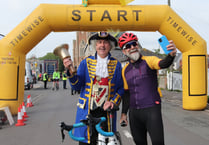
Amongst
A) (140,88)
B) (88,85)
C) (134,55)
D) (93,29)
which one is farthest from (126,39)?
(93,29)

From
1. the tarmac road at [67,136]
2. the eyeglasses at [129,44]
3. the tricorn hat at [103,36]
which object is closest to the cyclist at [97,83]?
the tricorn hat at [103,36]

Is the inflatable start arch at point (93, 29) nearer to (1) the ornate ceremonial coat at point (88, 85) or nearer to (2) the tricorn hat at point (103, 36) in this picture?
(2) the tricorn hat at point (103, 36)

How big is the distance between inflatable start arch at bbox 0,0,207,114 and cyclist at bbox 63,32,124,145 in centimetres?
473

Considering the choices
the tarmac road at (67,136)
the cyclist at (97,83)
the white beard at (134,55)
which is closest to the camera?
the cyclist at (97,83)

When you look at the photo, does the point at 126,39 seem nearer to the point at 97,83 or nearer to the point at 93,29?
the point at 97,83

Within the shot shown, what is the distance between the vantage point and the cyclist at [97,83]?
2598 mm

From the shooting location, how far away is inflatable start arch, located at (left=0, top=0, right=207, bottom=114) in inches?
275

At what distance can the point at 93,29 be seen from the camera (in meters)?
7.52

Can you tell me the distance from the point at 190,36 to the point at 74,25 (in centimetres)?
420

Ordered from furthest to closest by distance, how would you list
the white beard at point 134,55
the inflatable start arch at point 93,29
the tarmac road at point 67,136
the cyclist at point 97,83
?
1. the inflatable start arch at point 93,29
2. the tarmac road at point 67,136
3. the white beard at point 134,55
4. the cyclist at point 97,83

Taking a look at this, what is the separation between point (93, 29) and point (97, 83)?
17.0 feet

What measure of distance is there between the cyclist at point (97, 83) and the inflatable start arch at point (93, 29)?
473 centimetres

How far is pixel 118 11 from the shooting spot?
7.27 m

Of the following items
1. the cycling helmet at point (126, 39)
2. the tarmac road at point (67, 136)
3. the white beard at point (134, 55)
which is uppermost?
the cycling helmet at point (126, 39)
